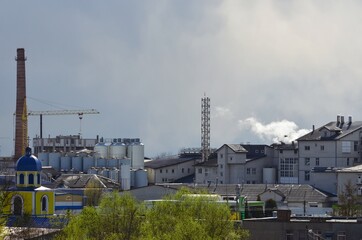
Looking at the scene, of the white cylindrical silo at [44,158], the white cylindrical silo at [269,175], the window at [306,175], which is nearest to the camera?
the window at [306,175]

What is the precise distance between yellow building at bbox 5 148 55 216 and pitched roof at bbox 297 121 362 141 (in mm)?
38129

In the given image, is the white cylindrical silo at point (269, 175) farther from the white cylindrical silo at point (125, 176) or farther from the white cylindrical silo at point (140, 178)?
the white cylindrical silo at point (125, 176)

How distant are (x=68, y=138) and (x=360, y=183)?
78501mm

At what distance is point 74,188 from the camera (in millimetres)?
108938

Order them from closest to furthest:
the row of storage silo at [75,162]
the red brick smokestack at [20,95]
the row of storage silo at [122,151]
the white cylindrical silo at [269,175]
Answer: the white cylindrical silo at [269,175], the red brick smokestack at [20,95], the row of storage silo at [75,162], the row of storage silo at [122,151]

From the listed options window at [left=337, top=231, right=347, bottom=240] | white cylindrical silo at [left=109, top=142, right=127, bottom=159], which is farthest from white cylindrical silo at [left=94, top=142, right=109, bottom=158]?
window at [left=337, top=231, right=347, bottom=240]

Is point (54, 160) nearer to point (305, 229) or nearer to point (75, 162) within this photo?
point (75, 162)

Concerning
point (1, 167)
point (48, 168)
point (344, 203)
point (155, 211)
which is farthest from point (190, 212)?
point (1, 167)

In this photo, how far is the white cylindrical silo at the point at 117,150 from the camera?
139m

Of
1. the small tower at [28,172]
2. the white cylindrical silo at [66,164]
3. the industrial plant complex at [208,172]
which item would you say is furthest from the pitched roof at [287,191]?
the white cylindrical silo at [66,164]

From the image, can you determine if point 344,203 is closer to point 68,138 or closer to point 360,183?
point 360,183

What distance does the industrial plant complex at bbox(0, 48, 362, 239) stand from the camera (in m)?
85.2

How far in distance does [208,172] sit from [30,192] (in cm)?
4206

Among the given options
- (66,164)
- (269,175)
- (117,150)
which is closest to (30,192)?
(269,175)
